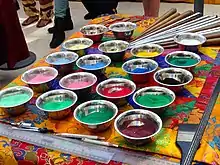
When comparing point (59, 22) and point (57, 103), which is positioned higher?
point (57, 103)

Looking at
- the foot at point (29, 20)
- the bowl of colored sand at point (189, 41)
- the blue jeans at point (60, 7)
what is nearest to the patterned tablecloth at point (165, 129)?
the bowl of colored sand at point (189, 41)

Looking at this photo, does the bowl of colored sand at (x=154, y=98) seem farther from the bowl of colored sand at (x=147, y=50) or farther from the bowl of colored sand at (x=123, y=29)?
the bowl of colored sand at (x=123, y=29)

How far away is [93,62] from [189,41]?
0.38 m

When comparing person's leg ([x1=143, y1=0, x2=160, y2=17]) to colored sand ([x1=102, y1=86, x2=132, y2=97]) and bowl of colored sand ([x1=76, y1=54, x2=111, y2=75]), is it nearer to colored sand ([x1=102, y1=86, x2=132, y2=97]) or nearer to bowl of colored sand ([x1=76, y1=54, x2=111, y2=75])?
bowl of colored sand ([x1=76, y1=54, x2=111, y2=75])

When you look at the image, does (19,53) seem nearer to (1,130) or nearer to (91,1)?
(91,1)

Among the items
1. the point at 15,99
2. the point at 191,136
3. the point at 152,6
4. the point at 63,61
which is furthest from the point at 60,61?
the point at 152,6

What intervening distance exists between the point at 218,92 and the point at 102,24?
2.51 ft

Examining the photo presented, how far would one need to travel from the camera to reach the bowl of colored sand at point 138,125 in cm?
93

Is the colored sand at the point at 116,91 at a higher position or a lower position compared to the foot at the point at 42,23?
higher

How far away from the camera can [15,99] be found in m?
1.15

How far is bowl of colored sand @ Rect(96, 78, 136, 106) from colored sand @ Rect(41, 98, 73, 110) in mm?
100

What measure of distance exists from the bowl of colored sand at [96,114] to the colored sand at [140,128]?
0.05 metres

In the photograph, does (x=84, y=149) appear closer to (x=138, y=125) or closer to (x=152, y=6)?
(x=138, y=125)

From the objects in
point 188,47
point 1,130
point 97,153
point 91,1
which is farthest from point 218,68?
point 91,1
